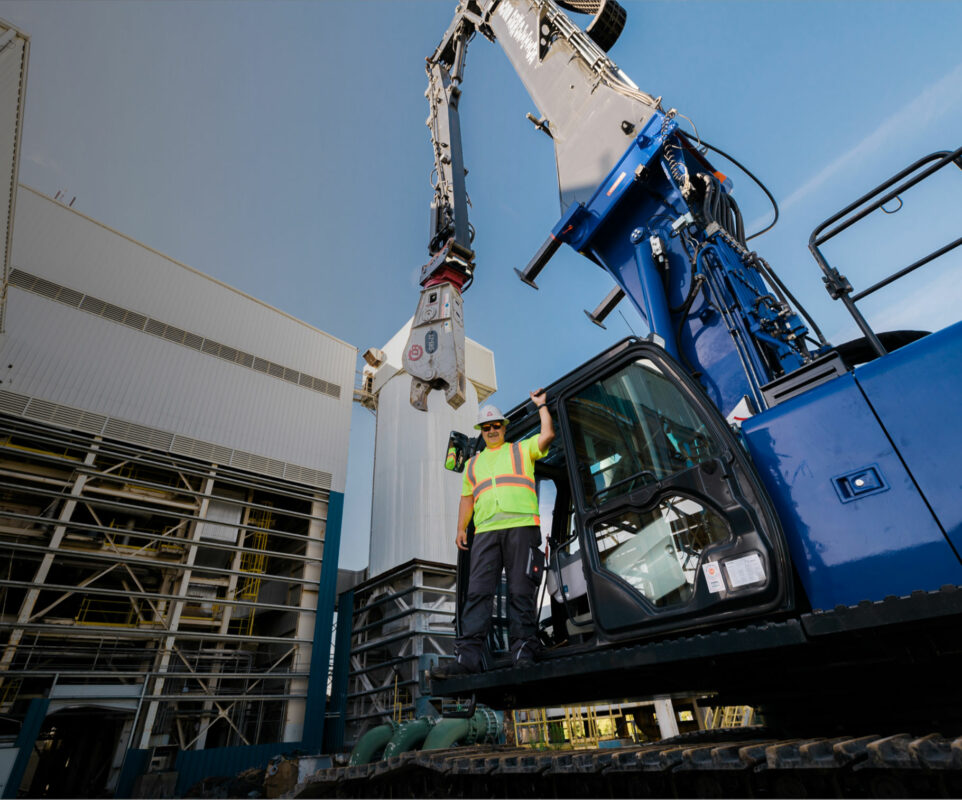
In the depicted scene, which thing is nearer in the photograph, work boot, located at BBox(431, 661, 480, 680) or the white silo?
work boot, located at BBox(431, 661, 480, 680)

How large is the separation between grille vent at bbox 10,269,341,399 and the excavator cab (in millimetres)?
17578

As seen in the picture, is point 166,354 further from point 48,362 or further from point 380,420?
point 380,420

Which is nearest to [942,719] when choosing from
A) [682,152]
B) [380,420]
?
[682,152]

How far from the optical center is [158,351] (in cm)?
1636

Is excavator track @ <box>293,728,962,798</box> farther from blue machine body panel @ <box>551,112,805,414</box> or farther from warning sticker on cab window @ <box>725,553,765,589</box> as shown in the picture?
blue machine body panel @ <box>551,112,805,414</box>

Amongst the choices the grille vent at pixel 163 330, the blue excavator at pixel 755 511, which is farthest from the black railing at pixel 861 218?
the grille vent at pixel 163 330

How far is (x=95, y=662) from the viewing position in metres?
12.1

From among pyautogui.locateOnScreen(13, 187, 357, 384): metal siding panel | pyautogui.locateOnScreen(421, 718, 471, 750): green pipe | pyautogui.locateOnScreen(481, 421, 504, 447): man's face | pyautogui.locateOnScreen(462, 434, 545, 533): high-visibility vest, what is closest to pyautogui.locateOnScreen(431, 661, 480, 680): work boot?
pyautogui.locateOnScreen(462, 434, 545, 533): high-visibility vest

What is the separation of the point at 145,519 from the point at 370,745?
10697 mm

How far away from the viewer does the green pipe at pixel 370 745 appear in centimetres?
942

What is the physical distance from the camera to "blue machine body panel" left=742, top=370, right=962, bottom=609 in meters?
1.86

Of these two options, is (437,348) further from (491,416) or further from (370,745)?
(370,745)

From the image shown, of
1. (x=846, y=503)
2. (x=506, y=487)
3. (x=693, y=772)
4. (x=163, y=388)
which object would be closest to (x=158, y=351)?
(x=163, y=388)

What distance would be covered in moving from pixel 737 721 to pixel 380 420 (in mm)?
16538
